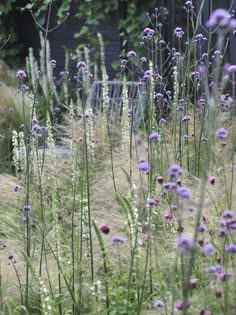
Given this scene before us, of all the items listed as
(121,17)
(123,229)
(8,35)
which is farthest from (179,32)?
(8,35)

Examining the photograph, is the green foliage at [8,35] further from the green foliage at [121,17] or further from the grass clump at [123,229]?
the grass clump at [123,229]

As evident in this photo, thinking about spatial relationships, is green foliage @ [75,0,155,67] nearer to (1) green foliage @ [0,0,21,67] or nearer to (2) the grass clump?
(1) green foliage @ [0,0,21,67]

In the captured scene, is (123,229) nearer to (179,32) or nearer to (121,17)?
(179,32)

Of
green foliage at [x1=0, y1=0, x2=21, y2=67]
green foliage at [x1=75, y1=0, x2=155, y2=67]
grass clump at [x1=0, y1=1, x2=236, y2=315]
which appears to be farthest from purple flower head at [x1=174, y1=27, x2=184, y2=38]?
green foliage at [x1=0, y1=0, x2=21, y2=67]

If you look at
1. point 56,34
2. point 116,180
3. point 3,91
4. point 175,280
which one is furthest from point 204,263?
point 56,34

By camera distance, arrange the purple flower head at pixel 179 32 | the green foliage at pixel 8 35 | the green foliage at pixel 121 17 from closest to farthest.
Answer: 1. the purple flower head at pixel 179 32
2. the green foliage at pixel 121 17
3. the green foliage at pixel 8 35

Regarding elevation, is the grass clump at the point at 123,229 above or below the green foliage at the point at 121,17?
below

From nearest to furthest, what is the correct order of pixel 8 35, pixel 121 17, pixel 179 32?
1. pixel 179 32
2. pixel 121 17
3. pixel 8 35

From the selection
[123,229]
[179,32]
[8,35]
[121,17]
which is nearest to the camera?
[123,229]

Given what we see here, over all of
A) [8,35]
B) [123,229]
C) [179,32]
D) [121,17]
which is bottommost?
[123,229]

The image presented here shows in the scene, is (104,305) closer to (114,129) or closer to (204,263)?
(204,263)

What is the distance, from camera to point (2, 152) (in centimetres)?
633

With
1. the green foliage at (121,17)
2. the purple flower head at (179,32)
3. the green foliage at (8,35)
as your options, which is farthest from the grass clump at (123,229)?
the green foliage at (8,35)

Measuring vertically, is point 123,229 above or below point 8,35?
below
